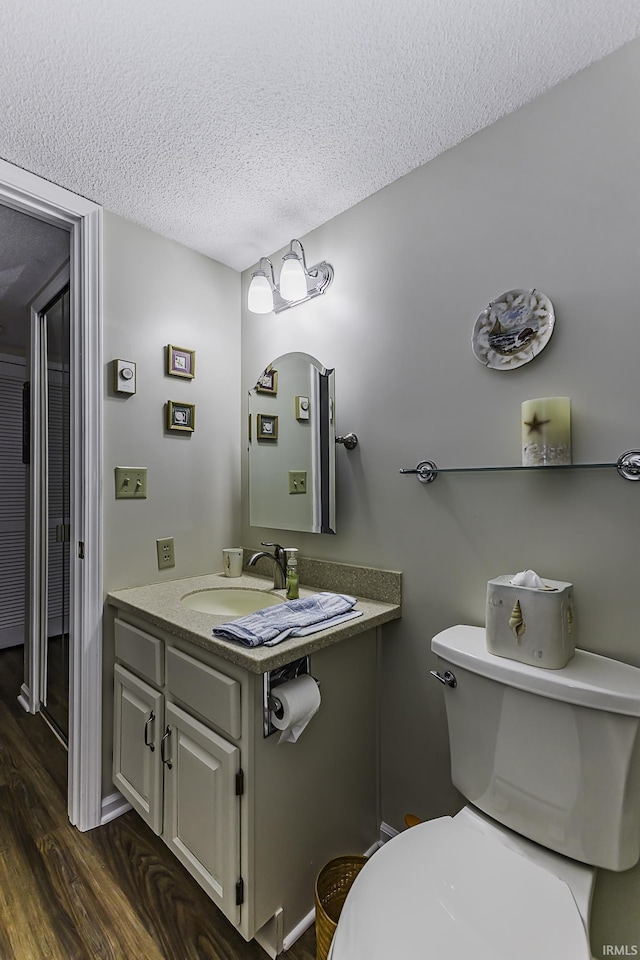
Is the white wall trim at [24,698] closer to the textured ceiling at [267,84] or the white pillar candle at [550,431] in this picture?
the textured ceiling at [267,84]

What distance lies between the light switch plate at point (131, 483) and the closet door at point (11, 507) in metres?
1.94

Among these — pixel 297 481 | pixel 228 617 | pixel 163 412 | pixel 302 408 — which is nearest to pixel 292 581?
pixel 228 617

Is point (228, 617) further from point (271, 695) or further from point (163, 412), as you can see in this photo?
point (163, 412)

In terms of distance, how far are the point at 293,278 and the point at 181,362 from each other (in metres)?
0.58

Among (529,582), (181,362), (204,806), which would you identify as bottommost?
(204,806)

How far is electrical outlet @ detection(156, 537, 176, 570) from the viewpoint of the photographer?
5.96ft

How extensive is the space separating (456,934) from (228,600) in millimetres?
1203

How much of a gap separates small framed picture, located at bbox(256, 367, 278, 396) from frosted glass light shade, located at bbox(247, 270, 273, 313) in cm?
24

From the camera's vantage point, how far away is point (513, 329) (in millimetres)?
1237

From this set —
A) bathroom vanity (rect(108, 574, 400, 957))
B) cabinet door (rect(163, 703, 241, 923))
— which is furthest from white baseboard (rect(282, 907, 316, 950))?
cabinet door (rect(163, 703, 241, 923))

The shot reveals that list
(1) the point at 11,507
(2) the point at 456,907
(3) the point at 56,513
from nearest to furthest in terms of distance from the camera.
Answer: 1. (2) the point at 456,907
2. (3) the point at 56,513
3. (1) the point at 11,507

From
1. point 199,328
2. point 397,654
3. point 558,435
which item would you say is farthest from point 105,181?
point 397,654

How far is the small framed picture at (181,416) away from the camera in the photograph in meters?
1.85

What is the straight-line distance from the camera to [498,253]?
128cm
